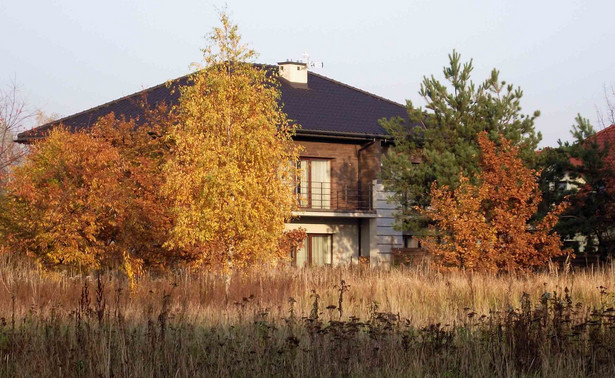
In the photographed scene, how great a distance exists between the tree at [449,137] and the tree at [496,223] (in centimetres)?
212

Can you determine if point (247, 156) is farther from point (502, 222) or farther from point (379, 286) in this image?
point (502, 222)

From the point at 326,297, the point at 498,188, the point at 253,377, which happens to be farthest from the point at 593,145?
the point at 253,377

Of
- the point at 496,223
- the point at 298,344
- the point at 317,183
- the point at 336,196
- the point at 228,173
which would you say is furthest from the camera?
the point at 336,196

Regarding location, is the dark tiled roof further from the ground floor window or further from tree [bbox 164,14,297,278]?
tree [bbox 164,14,297,278]

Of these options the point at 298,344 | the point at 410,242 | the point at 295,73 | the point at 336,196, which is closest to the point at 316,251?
the point at 336,196

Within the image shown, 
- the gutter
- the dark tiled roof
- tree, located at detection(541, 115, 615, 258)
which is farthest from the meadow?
the dark tiled roof

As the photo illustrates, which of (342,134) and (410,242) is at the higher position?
(342,134)

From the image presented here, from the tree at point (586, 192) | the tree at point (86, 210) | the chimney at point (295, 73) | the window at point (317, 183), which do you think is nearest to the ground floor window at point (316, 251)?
the window at point (317, 183)

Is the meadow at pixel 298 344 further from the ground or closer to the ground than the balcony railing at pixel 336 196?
closer to the ground

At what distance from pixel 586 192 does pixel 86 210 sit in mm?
15595

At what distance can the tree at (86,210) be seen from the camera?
62.2 feet

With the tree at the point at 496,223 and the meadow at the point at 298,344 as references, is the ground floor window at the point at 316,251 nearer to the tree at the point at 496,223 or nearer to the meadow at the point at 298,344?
the tree at the point at 496,223

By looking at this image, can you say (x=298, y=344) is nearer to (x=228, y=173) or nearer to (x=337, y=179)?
(x=228, y=173)

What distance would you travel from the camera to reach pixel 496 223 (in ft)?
67.7
